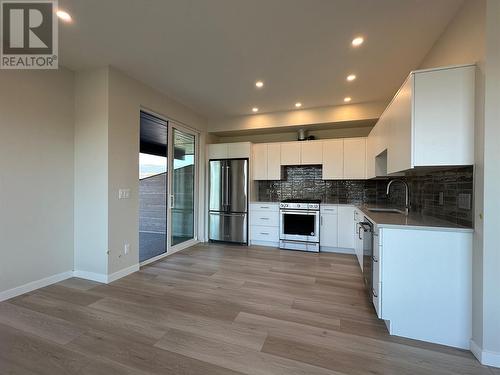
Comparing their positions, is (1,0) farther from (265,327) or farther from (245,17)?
(265,327)

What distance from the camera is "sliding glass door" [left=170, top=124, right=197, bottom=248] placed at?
407 centimetres

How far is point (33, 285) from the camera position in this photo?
2537 millimetres

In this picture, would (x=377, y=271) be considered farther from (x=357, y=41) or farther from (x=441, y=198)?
(x=357, y=41)

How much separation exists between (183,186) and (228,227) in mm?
1253

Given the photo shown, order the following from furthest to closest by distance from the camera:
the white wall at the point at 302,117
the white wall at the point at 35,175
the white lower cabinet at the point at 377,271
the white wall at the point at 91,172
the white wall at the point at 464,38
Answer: the white wall at the point at 302,117 < the white wall at the point at 91,172 < the white wall at the point at 35,175 < the white lower cabinet at the point at 377,271 < the white wall at the point at 464,38

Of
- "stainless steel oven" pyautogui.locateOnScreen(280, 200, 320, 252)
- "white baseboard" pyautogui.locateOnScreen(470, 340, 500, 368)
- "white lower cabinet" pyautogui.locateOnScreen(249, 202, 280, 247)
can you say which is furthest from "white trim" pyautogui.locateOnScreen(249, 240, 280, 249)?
"white baseboard" pyautogui.locateOnScreen(470, 340, 500, 368)

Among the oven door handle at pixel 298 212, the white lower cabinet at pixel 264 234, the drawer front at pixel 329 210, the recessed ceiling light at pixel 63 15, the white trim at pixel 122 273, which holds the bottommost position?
the white trim at pixel 122 273

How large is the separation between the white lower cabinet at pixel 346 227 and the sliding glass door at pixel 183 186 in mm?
2931

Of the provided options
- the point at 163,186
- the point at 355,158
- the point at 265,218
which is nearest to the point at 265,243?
the point at 265,218

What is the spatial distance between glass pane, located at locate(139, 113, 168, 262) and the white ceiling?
0.69 metres

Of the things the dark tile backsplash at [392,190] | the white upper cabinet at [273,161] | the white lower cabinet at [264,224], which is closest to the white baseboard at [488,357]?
the dark tile backsplash at [392,190]

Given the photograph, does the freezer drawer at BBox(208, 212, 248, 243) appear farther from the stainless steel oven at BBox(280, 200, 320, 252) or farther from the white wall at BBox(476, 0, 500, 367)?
the white wall at BBox(476, 0, 500, 367)

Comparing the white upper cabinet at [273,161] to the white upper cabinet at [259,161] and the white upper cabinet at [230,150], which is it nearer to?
the white upper cabinet at [259,161]

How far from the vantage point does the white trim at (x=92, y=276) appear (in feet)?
9.09
